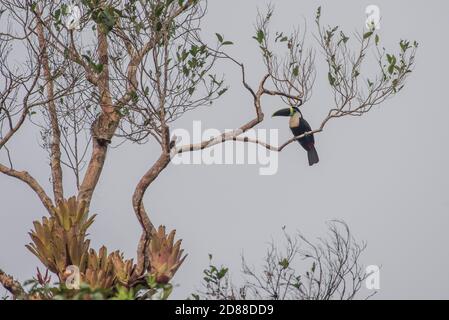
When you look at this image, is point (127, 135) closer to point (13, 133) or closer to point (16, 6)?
point (13, 133)

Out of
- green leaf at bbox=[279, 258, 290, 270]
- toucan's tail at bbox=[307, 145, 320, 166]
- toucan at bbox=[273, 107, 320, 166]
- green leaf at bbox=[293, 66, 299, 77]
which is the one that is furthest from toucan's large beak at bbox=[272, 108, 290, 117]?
green leaf at bbox=[279, 258, 290, 270]

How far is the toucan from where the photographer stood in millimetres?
15086

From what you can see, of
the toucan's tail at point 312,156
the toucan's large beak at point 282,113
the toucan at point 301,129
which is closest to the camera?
the toucan at point 301,129

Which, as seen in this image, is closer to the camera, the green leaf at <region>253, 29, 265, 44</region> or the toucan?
the green leaf at <region>253, 29, 265, 44</region>

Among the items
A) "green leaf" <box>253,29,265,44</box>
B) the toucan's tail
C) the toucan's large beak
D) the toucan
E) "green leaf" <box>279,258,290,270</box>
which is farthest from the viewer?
the toucan's tail

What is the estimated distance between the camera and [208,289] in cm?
941

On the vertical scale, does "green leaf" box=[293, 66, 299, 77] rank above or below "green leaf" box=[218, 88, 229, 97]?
above

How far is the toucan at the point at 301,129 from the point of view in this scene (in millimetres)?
15086

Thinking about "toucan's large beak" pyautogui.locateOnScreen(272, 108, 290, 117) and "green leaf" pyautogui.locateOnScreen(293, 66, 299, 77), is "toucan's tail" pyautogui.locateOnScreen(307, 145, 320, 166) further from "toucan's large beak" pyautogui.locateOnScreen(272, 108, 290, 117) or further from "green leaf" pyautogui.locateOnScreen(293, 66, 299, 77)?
"green leaf" pyautogui.locateOnScreen(293, 66, 299, 77)

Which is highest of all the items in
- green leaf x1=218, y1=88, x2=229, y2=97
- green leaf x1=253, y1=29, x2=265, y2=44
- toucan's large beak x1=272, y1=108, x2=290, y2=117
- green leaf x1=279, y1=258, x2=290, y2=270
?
toucan's large beak x1=272, y1=108, x2=290, y2=117

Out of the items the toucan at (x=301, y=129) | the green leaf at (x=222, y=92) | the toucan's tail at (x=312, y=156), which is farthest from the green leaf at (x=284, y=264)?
the toucan's tail at (x=312, y=156)

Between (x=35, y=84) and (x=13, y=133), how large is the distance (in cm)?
70

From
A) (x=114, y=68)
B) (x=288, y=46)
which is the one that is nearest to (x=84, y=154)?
(x=114, y=68)

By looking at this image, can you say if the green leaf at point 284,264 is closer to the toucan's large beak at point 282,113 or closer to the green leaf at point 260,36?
the green leaf at point 260,36
